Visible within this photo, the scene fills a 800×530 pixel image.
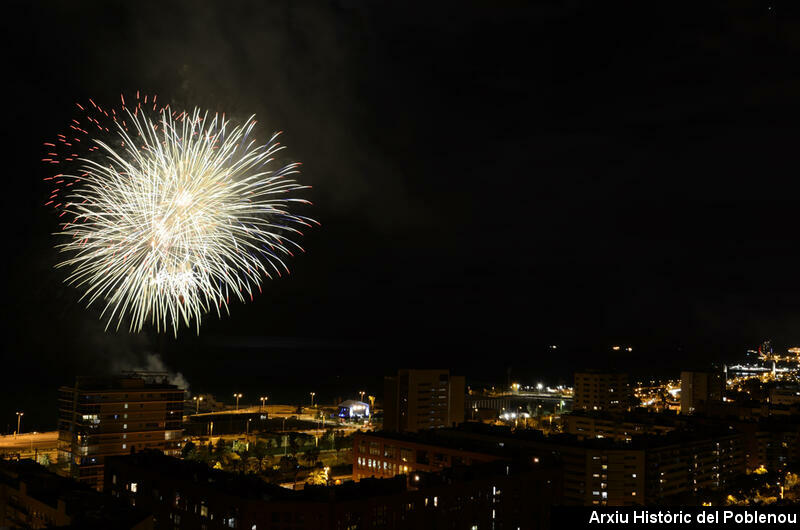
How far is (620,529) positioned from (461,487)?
8.73 m

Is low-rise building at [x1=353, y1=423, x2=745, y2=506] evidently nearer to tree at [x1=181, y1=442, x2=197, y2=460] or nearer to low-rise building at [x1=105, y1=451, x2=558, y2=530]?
low-rise building at [x1=105, y1=451, x2=558, y2=530]

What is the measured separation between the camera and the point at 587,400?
4947 cm

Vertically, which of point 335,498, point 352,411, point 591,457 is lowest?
point 352,411

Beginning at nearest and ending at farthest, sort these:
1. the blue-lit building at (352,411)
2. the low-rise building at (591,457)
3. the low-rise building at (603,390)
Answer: the low-rise building at (591,457) < the blue-lit building at (352,411) < the low-rise building at (603,390)

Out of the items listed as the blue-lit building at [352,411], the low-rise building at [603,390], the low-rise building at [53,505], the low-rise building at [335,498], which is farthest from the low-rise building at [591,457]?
the low-rise building at [603,390]

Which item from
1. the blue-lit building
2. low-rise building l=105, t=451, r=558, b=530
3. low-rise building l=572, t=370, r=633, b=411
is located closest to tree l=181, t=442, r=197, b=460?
low-rise building l=105, t=451, r=558, b=530

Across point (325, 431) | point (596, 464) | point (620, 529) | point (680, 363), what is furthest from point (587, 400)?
point (680, 363)

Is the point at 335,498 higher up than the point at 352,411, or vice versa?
the point at 335,498

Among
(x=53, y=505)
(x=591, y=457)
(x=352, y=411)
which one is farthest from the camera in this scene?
(x=352, y=411)

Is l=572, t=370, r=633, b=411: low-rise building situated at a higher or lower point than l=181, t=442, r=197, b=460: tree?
higher

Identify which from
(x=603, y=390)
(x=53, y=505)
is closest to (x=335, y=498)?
(x=53, y=505)

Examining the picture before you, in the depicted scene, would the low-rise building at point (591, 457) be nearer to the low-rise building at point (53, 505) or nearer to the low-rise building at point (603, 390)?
the low-rise building at point (53, 505)

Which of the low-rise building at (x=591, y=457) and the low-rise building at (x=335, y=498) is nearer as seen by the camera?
the low-rise building at (x=335, y=498)

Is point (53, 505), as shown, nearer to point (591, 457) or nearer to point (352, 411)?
point (591, 457)
